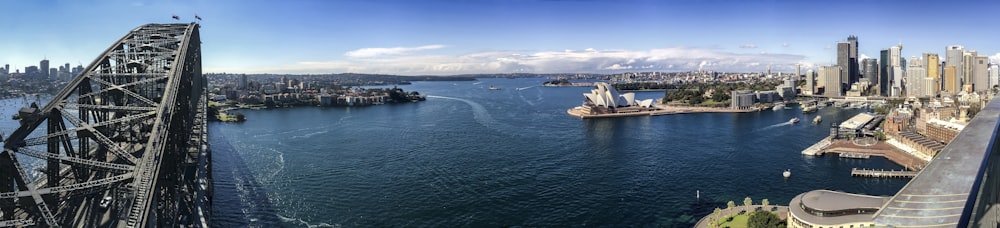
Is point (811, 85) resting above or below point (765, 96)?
above

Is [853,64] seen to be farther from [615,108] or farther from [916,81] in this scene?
[615,108]

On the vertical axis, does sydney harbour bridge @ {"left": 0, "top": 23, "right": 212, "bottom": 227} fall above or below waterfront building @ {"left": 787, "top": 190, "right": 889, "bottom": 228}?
above

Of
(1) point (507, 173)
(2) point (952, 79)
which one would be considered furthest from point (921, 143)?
(2) point (952, 79)

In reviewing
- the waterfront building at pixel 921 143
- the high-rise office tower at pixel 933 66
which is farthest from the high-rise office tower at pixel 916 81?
the waterfront building at pixel 921 143

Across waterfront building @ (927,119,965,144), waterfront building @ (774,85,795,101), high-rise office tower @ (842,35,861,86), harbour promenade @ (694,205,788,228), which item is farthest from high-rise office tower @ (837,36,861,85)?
harbour promenade @ (694,205,788,228)

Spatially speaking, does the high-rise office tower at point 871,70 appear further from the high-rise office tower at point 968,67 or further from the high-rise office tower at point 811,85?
the high-rise office tower at point 968,67

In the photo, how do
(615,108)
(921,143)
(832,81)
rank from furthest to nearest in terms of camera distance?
(832,81) → (615,108) → (921,143)

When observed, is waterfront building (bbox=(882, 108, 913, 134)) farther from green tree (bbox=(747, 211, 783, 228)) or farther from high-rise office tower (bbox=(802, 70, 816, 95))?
high-rise office tower (bbox=(802, 70, 816, 95))
